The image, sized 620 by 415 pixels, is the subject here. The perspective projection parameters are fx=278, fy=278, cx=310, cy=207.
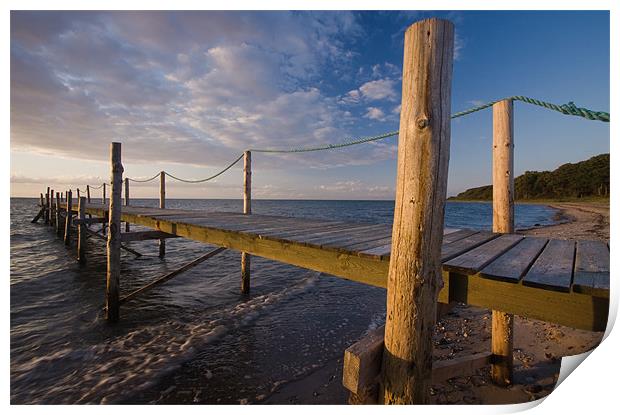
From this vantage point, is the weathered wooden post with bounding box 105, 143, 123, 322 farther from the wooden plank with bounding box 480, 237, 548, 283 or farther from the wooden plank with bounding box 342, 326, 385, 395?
the wooden plank with bounding box 480, 237, 548, 283

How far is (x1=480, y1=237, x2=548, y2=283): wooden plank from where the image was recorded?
194cm

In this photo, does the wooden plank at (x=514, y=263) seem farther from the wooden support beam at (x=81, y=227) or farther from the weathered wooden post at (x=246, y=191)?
the wooden support beam at (x=81, y=227)

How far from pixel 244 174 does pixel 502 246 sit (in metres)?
6.41

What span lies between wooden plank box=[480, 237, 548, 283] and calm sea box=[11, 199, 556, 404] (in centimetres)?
366

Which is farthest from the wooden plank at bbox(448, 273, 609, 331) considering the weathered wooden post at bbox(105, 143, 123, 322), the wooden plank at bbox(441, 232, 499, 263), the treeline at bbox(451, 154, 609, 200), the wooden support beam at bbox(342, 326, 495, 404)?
the treeline at bbox(451, 154, 609, 200)

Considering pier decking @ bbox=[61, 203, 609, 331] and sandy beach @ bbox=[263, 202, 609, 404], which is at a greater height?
pier decking @ bbox=[61, 203, 609, 331]

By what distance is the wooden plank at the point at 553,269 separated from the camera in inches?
70.1

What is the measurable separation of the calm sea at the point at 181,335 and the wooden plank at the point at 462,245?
3.27m

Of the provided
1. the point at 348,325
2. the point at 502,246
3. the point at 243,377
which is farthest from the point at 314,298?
the point at 502,246

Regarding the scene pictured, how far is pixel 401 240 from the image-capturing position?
187cm

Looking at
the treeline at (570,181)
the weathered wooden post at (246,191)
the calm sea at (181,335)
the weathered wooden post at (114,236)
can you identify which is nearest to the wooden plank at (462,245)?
the calm sea at (181,335)

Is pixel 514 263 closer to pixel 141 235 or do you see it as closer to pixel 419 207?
pixel 419 207

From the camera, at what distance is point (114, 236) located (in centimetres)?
643
